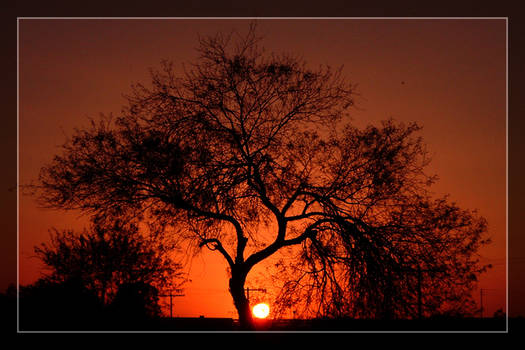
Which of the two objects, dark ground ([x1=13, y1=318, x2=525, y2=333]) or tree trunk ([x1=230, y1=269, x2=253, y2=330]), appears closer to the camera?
dark ground ([x1=13, y1=318, x2=525, y2=333])

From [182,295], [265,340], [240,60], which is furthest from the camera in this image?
[182,295]

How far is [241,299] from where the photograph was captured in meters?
17.1

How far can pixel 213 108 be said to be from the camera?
53.6 feet

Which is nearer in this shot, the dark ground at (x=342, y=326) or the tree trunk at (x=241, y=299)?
the dark ground at (x=342, y=326)

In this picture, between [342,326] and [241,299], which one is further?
[241,299]

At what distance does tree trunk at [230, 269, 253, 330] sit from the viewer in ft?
56.0

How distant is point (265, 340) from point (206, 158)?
483 cm

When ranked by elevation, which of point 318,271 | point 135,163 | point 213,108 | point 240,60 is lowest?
point 318,271

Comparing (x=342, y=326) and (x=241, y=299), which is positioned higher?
(x=241, y=299)

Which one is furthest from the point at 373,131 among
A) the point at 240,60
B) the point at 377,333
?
the point at 377,333

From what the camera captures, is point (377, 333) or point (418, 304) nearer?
point (377, 333)

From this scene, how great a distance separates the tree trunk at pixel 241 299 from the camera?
56.0 feet

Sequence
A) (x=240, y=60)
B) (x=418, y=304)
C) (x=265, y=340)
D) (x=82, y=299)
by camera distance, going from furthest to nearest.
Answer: (x=82, y=299), (x=240, y=60), (x=418, y=304), (x=265, y=340)

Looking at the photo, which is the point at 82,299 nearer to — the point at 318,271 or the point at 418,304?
the point at 318,271
